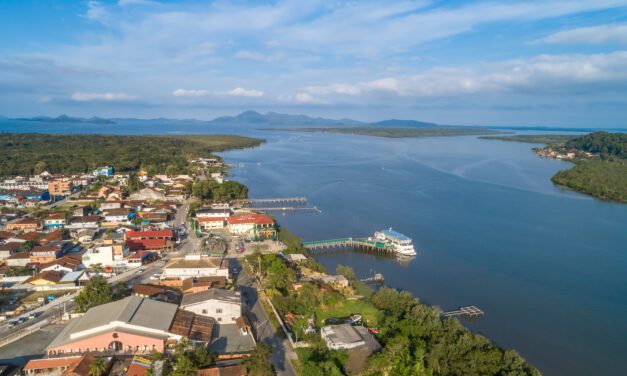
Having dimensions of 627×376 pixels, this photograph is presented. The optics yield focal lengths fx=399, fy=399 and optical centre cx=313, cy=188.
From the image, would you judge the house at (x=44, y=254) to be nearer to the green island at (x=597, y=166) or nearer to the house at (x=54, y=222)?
the house at (x=54, y=222)

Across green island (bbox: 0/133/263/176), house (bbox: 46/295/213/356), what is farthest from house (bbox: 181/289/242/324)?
green island (bbox: 0/133/263/176)

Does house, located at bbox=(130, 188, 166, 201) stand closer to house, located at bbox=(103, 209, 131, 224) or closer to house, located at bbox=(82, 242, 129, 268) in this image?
house, located at bbox=(103, 209, 131, 224)

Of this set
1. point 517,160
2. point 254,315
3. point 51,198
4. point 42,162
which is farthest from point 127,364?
point 517,160

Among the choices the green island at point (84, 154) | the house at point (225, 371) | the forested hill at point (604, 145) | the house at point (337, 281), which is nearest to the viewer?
the house at point (225, 371)

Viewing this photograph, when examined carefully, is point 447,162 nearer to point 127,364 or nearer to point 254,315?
point 254,315

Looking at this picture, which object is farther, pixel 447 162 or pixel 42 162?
pixel 447 162

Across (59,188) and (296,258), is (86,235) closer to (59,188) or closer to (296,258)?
(296,258)

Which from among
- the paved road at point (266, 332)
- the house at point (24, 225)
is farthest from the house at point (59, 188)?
the paved road at point (266, 332)

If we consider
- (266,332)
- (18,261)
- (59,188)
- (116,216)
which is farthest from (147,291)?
(59,188)
